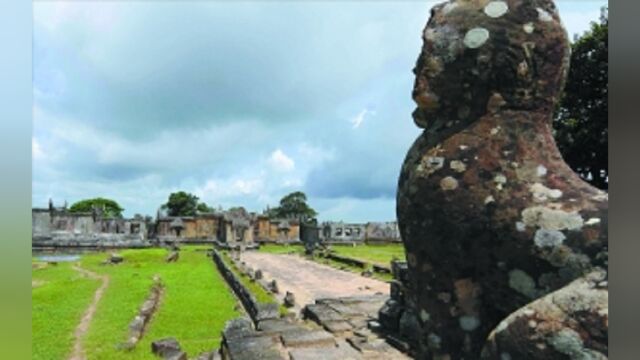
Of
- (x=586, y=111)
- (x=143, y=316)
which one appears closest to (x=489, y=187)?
(x=143, y=316)

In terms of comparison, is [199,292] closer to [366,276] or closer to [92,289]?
[92,289]

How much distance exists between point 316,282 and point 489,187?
15.0 m

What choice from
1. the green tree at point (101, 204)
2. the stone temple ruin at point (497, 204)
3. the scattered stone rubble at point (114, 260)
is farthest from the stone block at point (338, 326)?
the green tree at point (101, 204)

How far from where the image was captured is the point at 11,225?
5.62ft

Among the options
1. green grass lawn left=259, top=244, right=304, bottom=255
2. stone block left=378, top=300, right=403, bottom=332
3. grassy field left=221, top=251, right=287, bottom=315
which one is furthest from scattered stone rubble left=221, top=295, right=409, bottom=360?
green grass lawn left=259, top=244, right=304, bottom=255

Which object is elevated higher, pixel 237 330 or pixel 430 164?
pixel 430 164

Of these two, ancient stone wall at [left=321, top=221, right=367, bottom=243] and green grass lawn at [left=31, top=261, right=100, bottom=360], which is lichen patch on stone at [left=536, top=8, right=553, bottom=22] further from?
ancient stone wall at [left=321, top=221, right=367, bottom=243]

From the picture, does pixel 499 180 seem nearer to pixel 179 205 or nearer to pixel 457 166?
pixel 457 166

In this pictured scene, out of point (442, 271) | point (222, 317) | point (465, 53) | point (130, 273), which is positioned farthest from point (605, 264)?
point (130, 273)

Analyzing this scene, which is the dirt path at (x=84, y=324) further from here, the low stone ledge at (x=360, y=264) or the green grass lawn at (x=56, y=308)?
the low stone ledge at (x=360, y=264)

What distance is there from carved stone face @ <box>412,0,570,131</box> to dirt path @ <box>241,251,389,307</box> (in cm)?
1031

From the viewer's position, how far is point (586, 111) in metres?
15.8

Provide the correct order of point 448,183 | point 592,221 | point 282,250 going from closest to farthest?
point 592,221 < point 448,183 < point 282,250

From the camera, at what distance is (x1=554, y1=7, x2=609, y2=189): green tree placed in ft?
50.0
